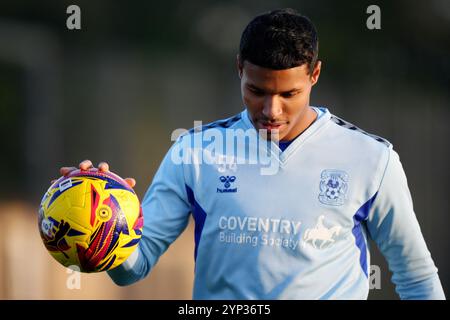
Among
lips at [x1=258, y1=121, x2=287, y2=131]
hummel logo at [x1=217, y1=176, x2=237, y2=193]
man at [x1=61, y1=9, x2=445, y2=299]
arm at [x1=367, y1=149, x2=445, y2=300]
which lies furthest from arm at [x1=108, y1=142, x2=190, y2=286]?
arm at [x1=367, y1=149, x2=445, y2=300]

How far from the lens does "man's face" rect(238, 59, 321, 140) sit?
3732mm

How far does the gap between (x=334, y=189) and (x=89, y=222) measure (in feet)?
3.60

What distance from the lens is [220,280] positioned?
3863mm

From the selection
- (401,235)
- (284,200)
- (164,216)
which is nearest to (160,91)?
(164,216)

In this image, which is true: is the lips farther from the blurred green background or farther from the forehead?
the blurred green background

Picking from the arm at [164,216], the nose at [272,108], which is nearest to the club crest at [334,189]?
the nose at [272,108]

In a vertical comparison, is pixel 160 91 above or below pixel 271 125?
below

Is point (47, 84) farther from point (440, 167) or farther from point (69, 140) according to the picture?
point (440, 167)

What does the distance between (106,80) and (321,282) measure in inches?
242

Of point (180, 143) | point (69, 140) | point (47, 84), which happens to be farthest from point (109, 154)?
point (180, 143)

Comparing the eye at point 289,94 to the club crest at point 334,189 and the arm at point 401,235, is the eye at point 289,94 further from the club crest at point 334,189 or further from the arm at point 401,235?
the arm at point 401,235

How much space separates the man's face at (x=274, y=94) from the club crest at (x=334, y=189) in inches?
11.9

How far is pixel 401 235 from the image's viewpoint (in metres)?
3.88

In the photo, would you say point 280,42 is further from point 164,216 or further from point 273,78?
point 164,216
